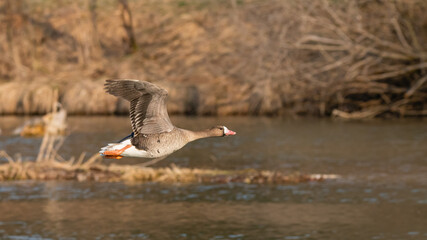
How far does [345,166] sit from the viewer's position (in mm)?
37531

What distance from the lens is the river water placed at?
90.9 ft

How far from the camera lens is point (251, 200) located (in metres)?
31.7

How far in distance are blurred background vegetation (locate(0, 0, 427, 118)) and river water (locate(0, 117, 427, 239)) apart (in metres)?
5.56

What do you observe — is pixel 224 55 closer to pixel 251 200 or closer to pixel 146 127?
pixel 251 200

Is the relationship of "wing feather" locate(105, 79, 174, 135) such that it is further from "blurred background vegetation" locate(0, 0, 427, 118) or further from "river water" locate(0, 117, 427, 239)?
"blurred background vegetation" locate(0, 0, 427, 118)

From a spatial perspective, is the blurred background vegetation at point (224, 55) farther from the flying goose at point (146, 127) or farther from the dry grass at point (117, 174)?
the flying goose at point (146, 127)

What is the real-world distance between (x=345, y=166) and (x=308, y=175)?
15.1ft

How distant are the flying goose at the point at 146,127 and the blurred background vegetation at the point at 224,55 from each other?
31.8 meters

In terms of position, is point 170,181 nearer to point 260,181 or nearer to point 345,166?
point 260,181

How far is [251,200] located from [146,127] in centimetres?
1961

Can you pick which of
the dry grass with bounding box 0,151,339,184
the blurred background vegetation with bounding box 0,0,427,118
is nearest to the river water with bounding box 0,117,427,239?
the dry grass with bounding box 0,151,339,184

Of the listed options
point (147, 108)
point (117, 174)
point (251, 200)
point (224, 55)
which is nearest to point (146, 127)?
point (147, 108)

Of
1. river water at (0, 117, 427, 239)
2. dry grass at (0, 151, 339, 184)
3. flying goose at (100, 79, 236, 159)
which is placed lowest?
river water at (0, 117, 427, 239)

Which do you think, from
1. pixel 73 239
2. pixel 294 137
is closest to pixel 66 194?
pixel 73 239
